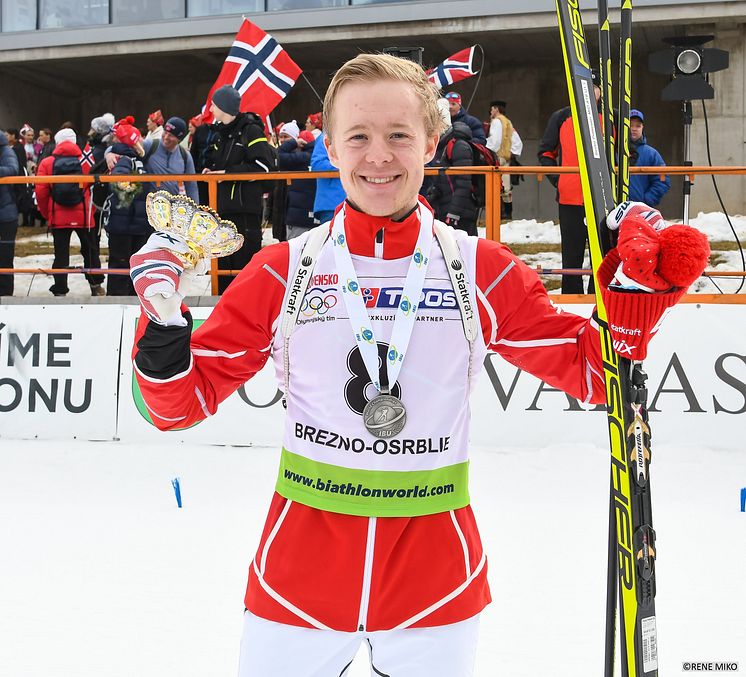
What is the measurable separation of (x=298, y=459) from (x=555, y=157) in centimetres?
629

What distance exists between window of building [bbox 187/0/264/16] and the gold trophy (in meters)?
17.1

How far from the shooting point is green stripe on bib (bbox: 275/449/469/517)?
6.06 feet

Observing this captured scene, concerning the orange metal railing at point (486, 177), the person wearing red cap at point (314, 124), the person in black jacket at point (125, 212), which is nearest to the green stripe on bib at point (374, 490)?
the orange metal railing at point (486, 177)

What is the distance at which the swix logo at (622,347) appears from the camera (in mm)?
1997

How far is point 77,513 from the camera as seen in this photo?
5.41 m

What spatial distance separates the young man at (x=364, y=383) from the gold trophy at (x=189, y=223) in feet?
0.14

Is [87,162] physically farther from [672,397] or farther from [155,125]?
[672,397]

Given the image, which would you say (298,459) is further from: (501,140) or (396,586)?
(501,140)

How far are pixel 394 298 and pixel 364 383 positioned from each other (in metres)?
0.19

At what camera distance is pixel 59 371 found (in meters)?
7.12

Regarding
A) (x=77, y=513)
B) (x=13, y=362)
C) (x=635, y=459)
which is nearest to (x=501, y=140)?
(x=13, y=362)

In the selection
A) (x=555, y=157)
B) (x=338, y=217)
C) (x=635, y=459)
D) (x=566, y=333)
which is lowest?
(x=635, y=459)

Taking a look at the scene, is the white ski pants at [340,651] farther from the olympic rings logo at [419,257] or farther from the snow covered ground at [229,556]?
the snow covered ground at [229,556]

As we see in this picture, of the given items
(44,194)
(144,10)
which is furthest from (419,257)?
(144,10)
